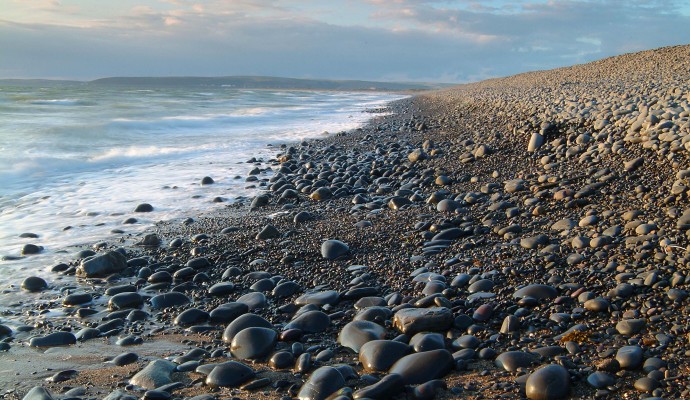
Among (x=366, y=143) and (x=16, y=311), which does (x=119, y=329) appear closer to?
(x=16, y=311)

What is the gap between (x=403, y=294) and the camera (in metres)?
3.20

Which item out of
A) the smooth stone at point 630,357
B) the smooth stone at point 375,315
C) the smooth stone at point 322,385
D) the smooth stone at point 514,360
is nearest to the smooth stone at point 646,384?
the smooth stone at point 630,357

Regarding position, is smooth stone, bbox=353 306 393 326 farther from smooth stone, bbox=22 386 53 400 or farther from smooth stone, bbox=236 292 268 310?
smooth stone, bbox=22 386 53 400

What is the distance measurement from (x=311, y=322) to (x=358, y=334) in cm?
30

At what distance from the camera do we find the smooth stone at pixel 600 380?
2.05 metres

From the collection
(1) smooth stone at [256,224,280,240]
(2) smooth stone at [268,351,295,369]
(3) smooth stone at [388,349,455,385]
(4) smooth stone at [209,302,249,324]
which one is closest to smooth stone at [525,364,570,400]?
(3) smooth stone at [388,349,455,385]

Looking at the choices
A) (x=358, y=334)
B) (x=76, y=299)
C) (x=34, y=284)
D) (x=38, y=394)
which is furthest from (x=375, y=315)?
(x=34, y=284)

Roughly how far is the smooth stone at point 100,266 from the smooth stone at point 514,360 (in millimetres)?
2734

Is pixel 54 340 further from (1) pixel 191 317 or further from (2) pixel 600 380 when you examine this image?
(2) pixel 600 380

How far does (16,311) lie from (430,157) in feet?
→ 17.6

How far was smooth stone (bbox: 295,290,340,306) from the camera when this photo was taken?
3.17 metres

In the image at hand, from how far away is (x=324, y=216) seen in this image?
5188 mm

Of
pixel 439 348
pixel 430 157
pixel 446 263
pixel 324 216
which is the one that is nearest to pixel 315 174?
pixel 430 157

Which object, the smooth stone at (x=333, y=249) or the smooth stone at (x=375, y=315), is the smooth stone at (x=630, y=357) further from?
the smooth stone at (x=333, y=249)
